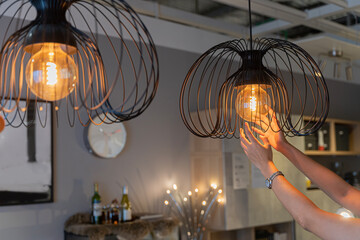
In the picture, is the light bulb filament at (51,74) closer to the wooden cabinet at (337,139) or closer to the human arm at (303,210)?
the human arm at (303,210)

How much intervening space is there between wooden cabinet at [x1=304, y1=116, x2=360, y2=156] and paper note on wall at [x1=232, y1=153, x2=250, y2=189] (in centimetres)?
110

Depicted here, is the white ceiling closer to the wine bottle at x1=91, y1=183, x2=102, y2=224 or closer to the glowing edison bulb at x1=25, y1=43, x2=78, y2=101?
the wine bottle at x1=91, y1=183, x2=102, y2=224

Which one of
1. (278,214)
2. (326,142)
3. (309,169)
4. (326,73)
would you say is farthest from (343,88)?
(309,169)

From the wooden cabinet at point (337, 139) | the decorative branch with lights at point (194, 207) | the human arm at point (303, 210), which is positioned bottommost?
the decorative branch with lights at point (194, 207)

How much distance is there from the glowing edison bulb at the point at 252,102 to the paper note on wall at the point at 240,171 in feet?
8.53

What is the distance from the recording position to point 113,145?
384 cm

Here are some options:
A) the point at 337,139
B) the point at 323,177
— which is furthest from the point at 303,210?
the point at 337,139

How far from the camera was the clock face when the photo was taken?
12.2ft

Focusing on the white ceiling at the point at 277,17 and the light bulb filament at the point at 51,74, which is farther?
the white ceiling at the point at 277,17

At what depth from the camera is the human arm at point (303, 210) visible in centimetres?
154

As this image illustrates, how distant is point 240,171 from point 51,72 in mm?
3283

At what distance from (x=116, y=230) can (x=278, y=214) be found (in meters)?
1.90

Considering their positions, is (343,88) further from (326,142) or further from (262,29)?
(262,29)

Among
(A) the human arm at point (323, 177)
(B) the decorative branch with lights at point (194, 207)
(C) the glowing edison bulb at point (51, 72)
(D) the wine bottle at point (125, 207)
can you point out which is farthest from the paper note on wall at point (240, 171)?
(C) the glowing edison bulb at point (51, 72)
